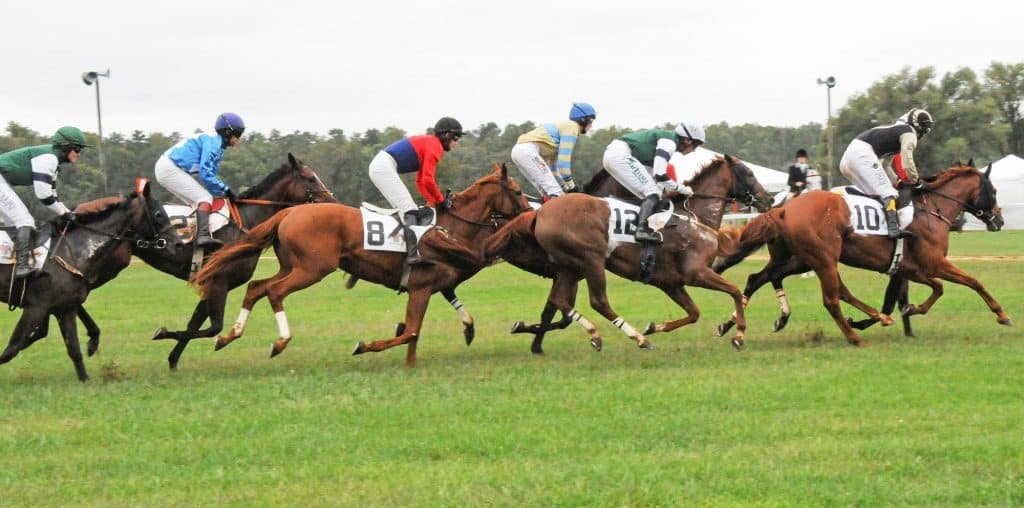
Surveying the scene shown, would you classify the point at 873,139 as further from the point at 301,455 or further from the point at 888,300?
the point at 301,455

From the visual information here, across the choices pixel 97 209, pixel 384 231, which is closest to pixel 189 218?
pixel 97 209

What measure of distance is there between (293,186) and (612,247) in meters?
3.79

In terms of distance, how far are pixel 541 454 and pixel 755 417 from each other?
1.85m

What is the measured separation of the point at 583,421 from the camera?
855 cm

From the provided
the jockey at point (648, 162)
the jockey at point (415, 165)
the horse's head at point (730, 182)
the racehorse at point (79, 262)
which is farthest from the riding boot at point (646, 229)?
the racehorse at point (79, 262)

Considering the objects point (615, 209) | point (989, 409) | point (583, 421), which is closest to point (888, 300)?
point (615, 209)

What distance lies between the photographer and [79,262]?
11445 mm

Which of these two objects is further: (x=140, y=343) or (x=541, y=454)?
(x=140, y=343)

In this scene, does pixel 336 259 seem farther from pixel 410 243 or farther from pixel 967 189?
pixel 967 189

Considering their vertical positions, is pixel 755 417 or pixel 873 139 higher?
pixel 873 139

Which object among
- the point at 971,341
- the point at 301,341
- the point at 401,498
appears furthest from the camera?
the point at 301,341

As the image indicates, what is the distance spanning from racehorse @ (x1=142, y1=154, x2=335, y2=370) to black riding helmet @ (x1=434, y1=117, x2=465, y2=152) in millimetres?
1908

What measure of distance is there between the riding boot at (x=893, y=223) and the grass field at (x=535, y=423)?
118cm

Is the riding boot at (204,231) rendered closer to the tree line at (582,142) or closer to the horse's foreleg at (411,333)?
the horse's foreleg at (411,333)
